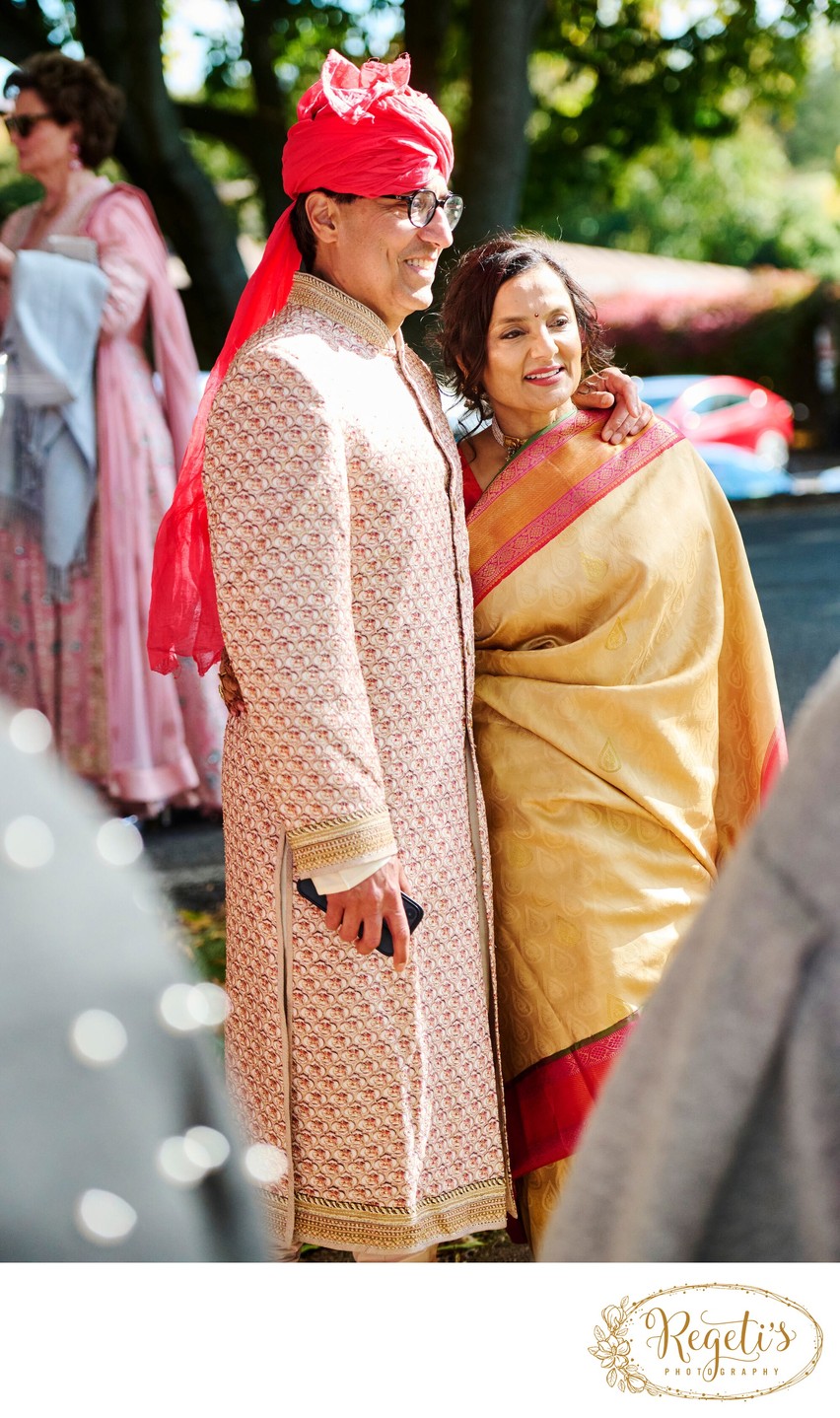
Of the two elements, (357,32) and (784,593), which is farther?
(357,32)

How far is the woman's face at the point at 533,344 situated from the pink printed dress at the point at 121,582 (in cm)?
232

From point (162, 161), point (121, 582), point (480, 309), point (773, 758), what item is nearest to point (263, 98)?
point (162, 161)

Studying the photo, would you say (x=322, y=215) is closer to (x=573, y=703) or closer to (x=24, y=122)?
(x=573, y=703)

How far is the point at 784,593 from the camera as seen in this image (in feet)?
29.2

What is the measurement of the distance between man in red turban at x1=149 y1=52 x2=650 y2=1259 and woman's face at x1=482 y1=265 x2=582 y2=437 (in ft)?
0.52

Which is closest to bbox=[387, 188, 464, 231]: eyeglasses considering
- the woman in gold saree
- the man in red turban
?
the man in red turban

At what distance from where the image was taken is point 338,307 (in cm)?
226

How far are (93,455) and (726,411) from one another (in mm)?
14568

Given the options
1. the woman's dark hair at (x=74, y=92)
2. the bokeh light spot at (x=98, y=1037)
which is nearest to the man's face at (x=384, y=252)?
the bokeh light spot at (x=98, y=1037)

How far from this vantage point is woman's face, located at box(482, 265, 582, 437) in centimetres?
245
